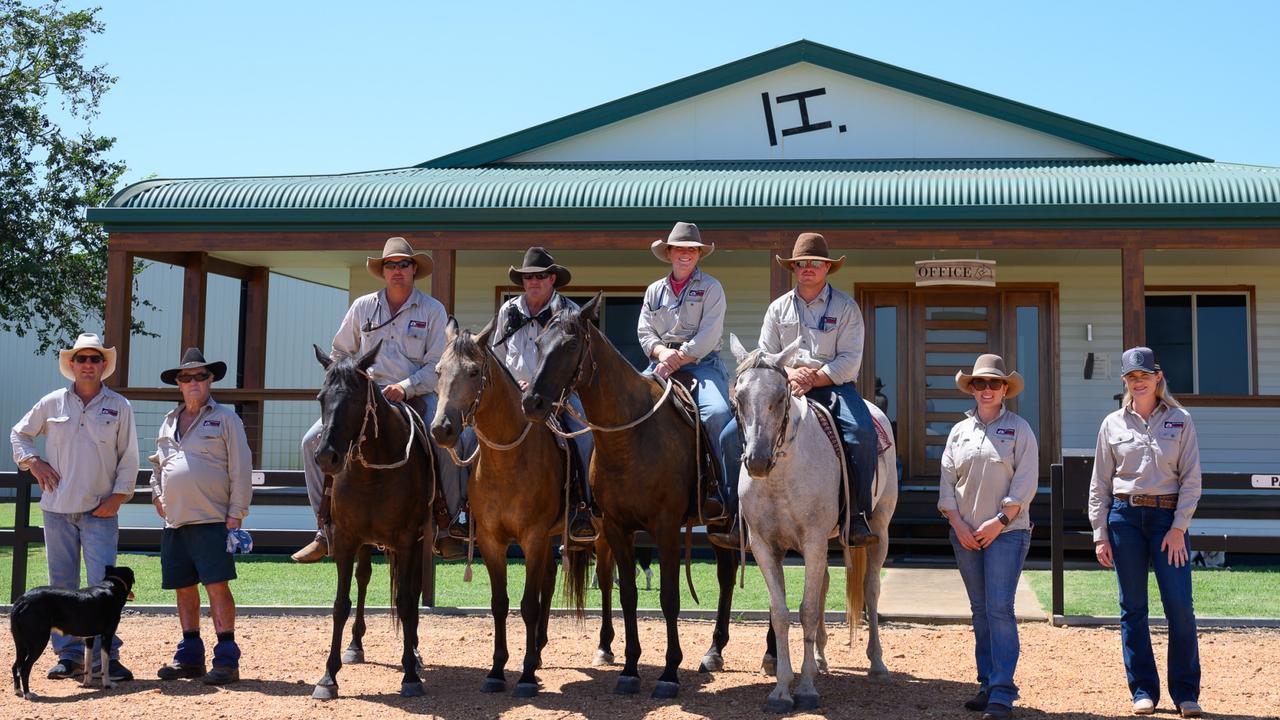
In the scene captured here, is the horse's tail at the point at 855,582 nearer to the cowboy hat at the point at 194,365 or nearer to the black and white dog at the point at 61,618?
the cowboy hat at the point at 194,365

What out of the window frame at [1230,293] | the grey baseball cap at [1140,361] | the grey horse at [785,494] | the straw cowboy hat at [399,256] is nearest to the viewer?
the grey horse at [785,494]

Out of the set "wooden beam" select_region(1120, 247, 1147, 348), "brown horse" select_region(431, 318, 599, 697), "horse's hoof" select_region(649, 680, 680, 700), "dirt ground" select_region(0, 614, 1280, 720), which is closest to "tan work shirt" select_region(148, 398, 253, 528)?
"dirt ground" select_region(0, 614, 1280, 720)

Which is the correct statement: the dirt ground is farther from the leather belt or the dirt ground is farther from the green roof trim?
the green roof trim

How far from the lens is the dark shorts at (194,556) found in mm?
7727

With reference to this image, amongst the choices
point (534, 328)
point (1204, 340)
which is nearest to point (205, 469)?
point (534, 328)

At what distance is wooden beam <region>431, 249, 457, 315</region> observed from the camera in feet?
44.4

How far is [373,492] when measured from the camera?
24.3ft

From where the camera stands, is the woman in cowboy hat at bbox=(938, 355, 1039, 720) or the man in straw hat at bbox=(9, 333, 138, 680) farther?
the man in straw hat at bbox=(9, 333, 138, 680)

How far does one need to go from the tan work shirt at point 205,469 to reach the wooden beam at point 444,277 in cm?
564

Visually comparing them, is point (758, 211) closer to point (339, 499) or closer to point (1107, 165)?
point (1107, 165)

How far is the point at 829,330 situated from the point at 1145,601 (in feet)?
8.00

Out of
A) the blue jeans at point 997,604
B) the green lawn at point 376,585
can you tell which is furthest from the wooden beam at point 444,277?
the blue jeans at point 997,604

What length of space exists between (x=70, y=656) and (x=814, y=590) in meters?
5.00

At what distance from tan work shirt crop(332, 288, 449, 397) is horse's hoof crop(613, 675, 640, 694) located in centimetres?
236
